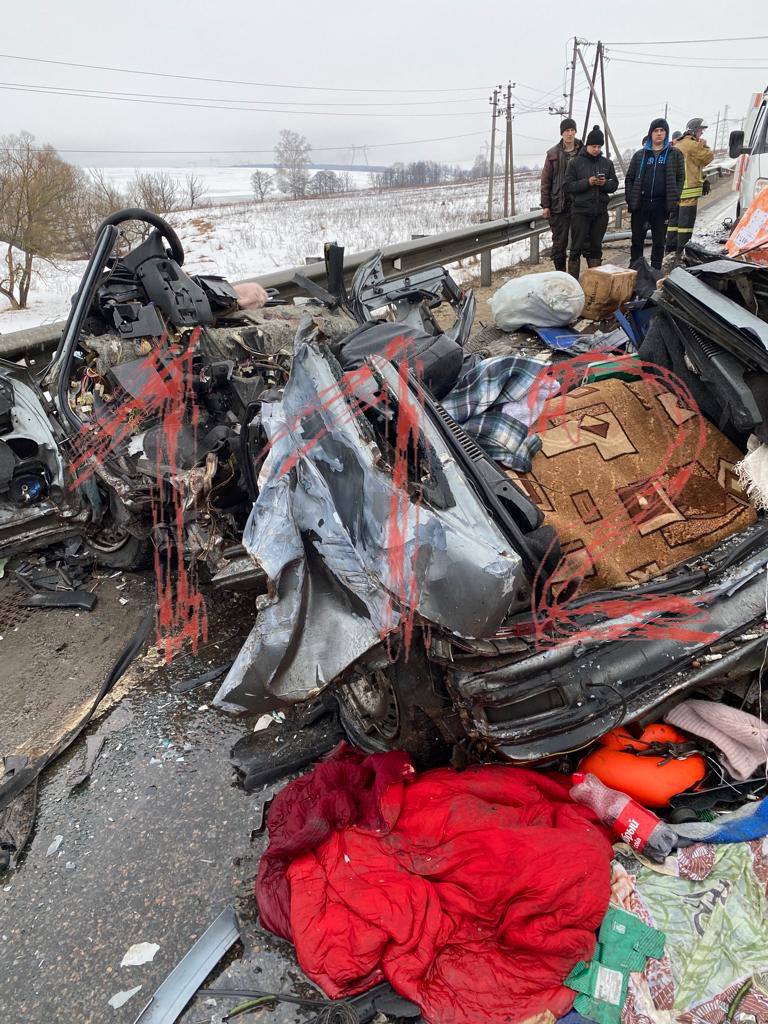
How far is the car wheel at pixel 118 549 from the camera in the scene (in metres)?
3.73

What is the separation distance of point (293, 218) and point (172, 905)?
27546 millimetres

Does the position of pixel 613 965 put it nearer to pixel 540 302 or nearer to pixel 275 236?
pixel 540 302

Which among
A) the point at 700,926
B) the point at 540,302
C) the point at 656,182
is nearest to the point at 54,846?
the point at 700,926

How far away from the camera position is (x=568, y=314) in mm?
5465

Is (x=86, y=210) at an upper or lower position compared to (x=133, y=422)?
upper

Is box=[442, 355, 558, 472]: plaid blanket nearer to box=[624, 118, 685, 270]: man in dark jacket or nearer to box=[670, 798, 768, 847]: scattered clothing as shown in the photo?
box=[670, 798, 768, 847]: scattered clothing

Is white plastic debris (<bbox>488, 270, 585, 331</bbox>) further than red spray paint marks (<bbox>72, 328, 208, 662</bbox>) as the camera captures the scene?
Yes

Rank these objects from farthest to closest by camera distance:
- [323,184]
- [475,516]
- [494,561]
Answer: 1. [323,184]
2. [475,516]
3. [494,561]

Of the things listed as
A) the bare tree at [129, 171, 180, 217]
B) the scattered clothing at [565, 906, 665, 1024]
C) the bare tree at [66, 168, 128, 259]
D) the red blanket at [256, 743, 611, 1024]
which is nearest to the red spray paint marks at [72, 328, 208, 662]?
the red blanket at [256, 743, 611, 1024]

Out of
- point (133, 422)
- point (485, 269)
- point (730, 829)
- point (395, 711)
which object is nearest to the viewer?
point (730, 829)

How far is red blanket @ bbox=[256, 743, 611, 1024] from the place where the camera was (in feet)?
5.87

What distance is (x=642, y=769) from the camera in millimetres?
2258

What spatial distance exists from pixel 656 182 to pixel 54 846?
8405 mm

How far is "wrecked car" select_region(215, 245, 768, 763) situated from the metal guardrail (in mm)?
2884
